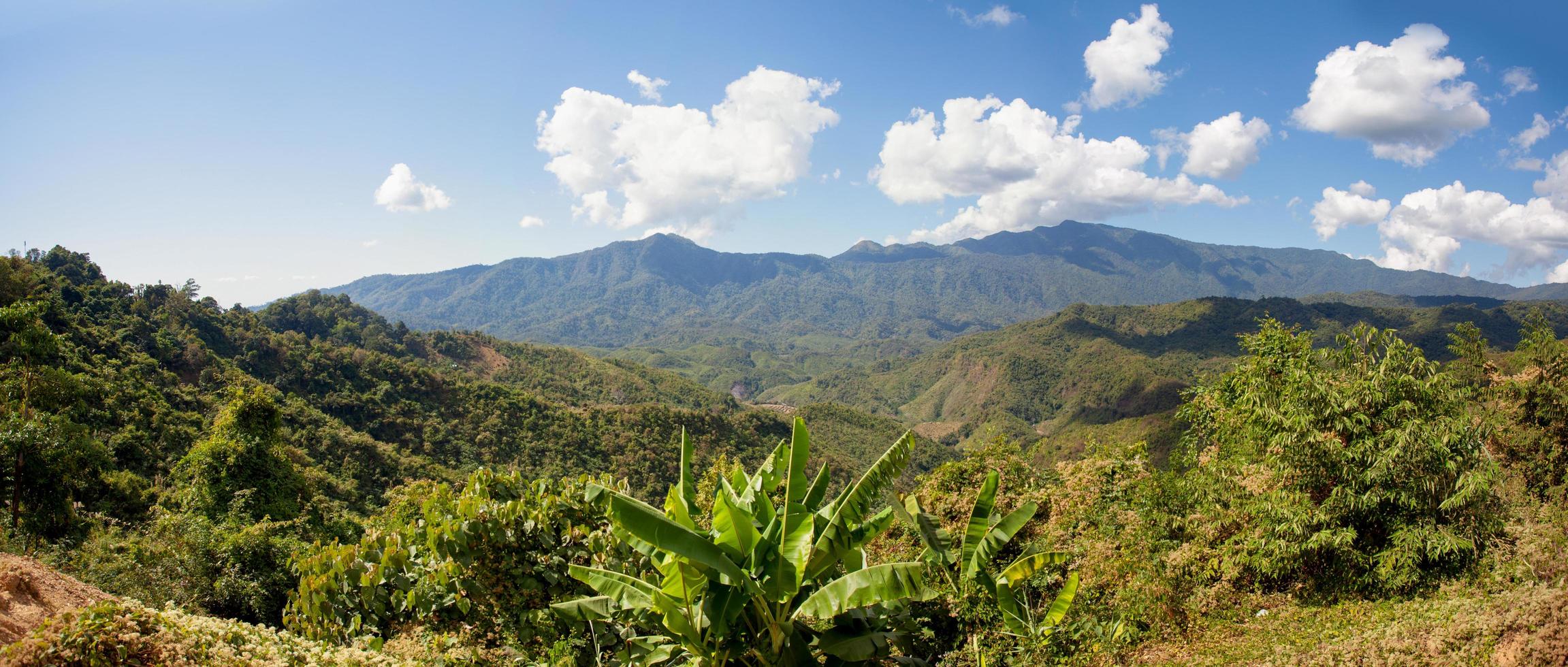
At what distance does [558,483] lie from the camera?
19.9 ft

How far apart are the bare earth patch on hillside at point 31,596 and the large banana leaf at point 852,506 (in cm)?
401

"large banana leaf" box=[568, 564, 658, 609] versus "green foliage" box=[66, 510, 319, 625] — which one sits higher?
"large banana leaf" box=[568, 564, 658, 609]

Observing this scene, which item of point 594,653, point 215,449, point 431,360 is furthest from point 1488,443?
point 431,360

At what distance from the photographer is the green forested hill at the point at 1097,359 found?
97.4 m

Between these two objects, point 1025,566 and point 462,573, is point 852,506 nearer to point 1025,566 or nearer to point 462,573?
point 1025,566

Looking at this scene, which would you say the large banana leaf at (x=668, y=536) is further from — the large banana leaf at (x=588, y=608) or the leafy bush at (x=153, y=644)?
the leafy bush at (x=153, y=644)

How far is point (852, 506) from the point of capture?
464cm

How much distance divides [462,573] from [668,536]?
2.07 m

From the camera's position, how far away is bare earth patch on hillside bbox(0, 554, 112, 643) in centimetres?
332

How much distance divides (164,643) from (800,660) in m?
3.51

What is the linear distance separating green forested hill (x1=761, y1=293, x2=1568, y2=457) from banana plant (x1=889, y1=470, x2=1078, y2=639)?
8302 centimetres

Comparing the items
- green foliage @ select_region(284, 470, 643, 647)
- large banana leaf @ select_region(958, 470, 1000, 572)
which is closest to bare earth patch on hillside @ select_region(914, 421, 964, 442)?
large banana leaf @ select_region(958, 470, 1000, 572)

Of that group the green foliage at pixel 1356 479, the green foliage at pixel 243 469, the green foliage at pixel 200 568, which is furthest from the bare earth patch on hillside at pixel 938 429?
the green foliage at pixel 200 568

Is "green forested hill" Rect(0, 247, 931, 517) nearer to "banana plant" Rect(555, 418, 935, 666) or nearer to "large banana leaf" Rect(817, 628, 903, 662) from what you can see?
"banana plant" Rect(555, 418, 935, 666)
